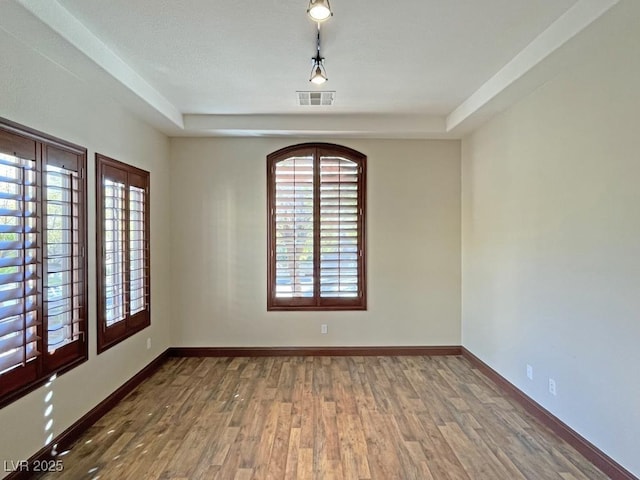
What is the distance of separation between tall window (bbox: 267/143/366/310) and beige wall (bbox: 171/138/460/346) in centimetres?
12

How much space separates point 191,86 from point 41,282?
82.1 inches

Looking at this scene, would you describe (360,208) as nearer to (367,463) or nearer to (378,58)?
(378,58)

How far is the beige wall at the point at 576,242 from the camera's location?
2.28 metres

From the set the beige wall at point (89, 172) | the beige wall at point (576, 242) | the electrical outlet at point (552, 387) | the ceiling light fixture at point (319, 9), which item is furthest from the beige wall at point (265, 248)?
the ceiling light fixture at point (319, 9)

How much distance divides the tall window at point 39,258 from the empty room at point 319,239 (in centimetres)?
2

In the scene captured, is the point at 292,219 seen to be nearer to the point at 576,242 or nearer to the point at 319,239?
the point at 319,239

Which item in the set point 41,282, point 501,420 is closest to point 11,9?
point 41,282

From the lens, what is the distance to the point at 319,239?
15.8 feet

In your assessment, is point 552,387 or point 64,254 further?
point 552,387

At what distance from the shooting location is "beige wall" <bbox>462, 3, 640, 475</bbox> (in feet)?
7.48

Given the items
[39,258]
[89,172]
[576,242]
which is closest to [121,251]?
[89,172]

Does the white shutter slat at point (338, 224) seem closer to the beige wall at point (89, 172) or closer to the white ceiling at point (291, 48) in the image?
the white ceiling at point (291, 48)

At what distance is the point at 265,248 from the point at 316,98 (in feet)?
6.38

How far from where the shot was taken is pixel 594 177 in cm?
254
